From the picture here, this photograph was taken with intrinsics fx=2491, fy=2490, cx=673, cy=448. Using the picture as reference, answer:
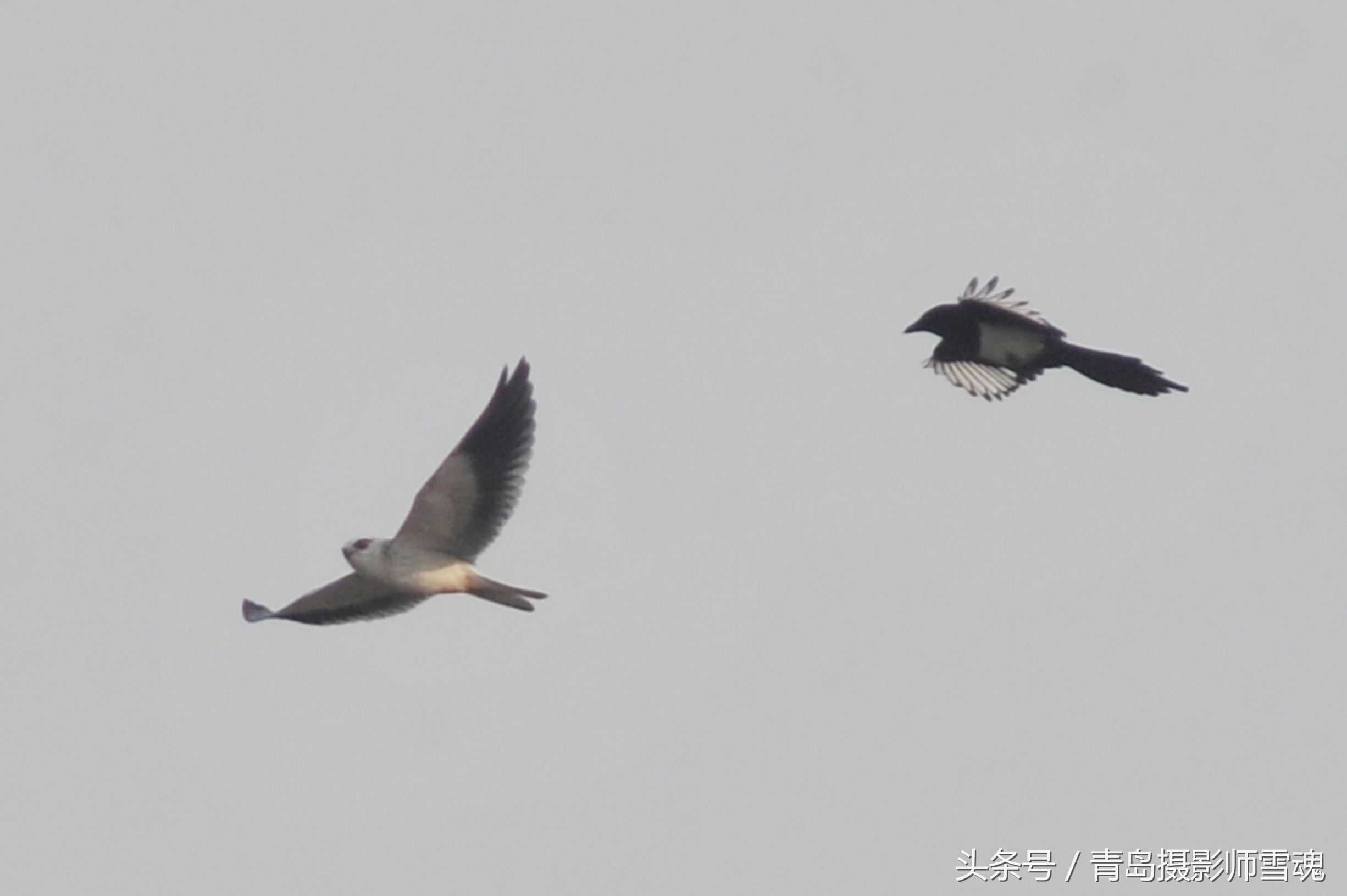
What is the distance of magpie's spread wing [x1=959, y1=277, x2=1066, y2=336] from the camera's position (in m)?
18.7

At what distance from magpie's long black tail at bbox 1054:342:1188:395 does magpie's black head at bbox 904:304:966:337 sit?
2.67ft

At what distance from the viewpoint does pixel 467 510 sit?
58.3 ft

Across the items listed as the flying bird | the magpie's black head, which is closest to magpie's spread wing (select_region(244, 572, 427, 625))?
the flying bird

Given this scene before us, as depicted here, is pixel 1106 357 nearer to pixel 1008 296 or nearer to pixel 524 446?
pixel 1008 296

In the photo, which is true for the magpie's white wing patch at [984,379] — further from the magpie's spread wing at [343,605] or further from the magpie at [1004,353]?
the magpie's spread wing at [343,605]

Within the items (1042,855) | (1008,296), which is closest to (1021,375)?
(1008,296)

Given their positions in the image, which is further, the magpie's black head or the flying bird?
the magpie's black head

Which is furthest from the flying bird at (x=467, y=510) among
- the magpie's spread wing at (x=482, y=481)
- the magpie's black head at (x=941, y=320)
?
the magpie's black head at (x=941, y=320)

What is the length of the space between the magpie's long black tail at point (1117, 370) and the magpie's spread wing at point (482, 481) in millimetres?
4144

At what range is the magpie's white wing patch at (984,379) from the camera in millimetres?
19141

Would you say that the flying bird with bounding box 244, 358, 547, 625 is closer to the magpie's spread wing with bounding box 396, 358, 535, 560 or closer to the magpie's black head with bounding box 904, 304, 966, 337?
the magpie's spread wing with bounding box 396, 358, 535, 560

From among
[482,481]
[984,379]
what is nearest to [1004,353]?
[984,379]

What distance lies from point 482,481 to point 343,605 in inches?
70.7

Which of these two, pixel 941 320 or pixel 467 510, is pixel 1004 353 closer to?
pixel 941 320
